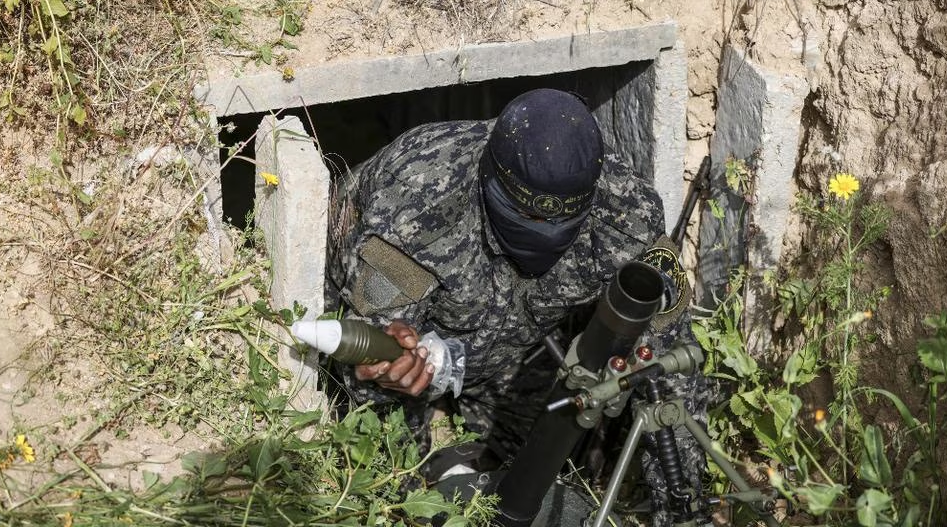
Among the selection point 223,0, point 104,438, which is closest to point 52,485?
point 104,438

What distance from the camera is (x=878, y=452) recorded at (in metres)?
2.47

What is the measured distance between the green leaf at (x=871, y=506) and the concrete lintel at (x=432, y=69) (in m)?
2.29

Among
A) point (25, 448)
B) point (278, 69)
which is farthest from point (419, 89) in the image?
point (25, 448)

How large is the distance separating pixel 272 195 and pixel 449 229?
0.69 metres

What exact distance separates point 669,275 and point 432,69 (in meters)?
1.28

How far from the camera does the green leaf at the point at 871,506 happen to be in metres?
2.39

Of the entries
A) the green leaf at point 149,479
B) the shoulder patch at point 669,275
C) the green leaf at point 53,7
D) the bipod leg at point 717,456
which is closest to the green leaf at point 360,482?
the green leaf at point 149,479

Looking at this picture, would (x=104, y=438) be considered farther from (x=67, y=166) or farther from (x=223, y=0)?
(x=223, y=0)

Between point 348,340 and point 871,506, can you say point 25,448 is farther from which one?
point 871,506

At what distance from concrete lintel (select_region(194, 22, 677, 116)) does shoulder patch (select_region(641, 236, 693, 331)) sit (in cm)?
94

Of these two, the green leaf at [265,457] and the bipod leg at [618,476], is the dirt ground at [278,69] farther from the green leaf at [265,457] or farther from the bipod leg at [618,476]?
the bipod leg at [618,476]

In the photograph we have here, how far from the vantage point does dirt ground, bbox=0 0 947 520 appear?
3084mm

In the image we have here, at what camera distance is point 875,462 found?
2.48 metres

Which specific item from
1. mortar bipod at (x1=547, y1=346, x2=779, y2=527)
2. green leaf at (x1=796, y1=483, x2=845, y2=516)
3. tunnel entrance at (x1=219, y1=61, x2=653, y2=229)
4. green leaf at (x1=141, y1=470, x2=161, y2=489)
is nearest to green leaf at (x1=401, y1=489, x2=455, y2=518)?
mortar bipod at (x1=547, y1=346, x2=779, y2=527)
